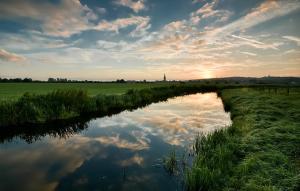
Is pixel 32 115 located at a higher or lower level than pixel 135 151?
higher

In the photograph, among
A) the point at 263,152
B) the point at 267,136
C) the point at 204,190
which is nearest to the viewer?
the point at 204,190

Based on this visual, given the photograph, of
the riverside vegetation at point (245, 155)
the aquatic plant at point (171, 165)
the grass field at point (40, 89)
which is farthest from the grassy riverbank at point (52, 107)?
the aquatic plant at point (171, 165)

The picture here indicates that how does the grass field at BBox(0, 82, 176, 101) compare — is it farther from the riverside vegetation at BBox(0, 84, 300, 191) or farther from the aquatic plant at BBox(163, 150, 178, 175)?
the aquatic plant at BBox(163, 150, 178, 175)

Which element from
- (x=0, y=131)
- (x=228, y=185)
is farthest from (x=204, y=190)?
(x=0, y=131)

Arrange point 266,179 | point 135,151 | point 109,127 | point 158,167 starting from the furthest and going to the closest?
point 109,127, point 135,151, point 158,167, point 266,179

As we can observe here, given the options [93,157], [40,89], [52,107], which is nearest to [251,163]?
[93,157]

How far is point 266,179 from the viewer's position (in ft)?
21.7

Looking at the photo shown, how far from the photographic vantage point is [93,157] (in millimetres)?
11422

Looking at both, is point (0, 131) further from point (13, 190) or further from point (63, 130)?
point (13, 190)

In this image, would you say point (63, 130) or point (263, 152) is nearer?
point (263, 152)

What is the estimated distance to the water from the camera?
8.48 m

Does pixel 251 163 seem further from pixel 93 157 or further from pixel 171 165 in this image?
pixel 93 157

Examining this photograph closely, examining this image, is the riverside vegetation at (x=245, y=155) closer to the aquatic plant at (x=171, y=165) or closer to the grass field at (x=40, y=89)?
the aquatic plant at (x=171, y=165)

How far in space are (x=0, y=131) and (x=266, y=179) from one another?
17123mm
